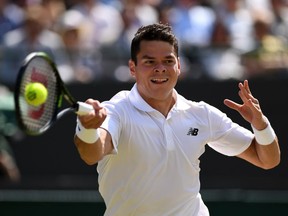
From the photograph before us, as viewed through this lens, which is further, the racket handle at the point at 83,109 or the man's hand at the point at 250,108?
the man's hand at the point at 250,108

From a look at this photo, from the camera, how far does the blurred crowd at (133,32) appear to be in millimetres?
10891

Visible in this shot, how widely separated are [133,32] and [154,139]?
594 centimetres

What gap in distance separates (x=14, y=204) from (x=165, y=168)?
4.68 meters

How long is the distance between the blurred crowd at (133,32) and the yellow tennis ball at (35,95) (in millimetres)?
5664

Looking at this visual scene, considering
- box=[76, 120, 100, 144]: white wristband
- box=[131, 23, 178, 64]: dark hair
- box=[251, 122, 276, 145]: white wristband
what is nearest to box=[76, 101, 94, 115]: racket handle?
box=[76, 120, 100, 144]: white wristband

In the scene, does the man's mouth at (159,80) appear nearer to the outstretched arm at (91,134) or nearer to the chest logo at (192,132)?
the chest logo at (192,132)

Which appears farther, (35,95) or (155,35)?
(155,35)

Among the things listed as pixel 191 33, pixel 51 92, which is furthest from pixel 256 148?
pixel 191 33

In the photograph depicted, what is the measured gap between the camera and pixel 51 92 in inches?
215

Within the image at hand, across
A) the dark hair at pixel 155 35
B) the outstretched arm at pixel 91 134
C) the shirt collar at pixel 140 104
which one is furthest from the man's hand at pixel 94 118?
the dark hair at pixel 155 35

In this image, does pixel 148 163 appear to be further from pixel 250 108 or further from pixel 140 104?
pixel 250 108

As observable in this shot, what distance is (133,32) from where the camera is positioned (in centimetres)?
1138

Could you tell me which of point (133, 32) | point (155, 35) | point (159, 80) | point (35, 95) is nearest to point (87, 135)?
point (35, 95)

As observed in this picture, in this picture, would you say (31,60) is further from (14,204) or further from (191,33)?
(191,33)
